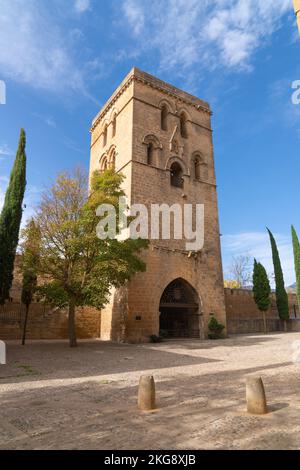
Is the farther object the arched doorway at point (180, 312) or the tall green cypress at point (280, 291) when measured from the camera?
the tall green cypress at point (280, 291)

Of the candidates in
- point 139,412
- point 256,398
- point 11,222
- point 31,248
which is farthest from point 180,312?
point 256,398

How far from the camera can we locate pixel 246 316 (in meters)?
25.3

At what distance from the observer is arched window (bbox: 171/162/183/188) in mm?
19797

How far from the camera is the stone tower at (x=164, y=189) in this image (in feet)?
53.2

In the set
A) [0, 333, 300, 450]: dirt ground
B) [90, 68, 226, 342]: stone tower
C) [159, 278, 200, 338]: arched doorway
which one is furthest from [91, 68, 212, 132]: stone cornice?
[0, 333, 300, 450]: dirt ground

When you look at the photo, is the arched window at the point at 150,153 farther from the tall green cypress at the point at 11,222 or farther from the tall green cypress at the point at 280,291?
the tall green cypress at the point at 280,291

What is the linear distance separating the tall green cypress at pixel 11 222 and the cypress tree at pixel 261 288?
1819 centimetres

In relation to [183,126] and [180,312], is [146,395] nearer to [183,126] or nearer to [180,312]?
[180,312]

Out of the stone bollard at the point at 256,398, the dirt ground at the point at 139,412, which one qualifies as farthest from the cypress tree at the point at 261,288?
the stone bollard at the point at 256,398

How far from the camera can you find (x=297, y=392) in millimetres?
5504

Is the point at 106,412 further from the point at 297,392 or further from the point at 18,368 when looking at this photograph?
the point at 18,368

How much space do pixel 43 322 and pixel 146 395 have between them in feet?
44.4

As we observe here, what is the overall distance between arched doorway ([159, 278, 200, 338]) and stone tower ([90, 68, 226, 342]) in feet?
0.19
